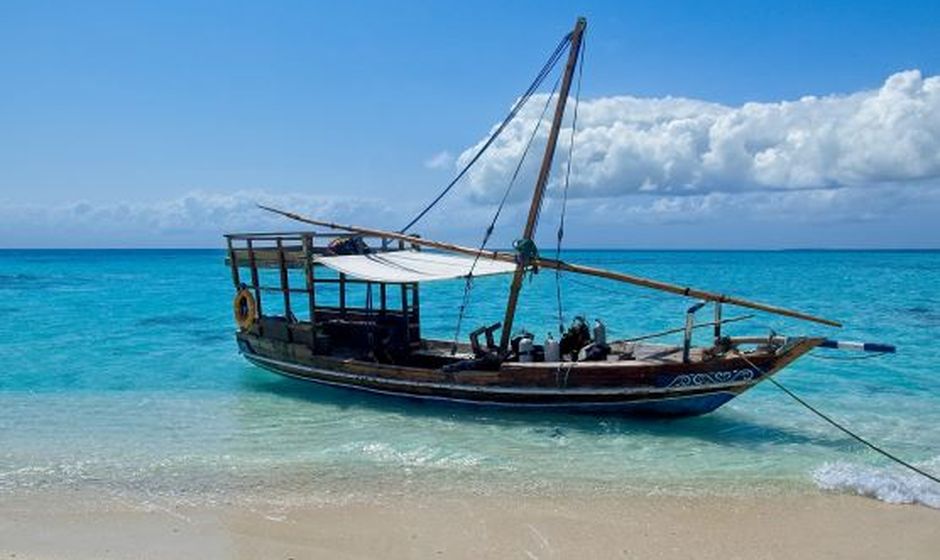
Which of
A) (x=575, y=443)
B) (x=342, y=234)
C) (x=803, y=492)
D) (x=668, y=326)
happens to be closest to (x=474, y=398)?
(x=575, y=443)

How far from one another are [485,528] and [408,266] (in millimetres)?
8172

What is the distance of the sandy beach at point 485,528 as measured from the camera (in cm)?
781

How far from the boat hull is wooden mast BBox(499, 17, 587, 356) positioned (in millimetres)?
1188

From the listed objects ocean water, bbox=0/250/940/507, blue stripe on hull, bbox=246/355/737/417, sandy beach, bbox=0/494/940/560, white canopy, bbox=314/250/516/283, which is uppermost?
white canopy, bbox=314/250/516/283

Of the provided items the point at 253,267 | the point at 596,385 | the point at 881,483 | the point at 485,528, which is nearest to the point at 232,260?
the point at 253,267

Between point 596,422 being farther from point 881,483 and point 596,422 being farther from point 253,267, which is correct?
point 253,267

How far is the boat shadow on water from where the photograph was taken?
41.0 ft

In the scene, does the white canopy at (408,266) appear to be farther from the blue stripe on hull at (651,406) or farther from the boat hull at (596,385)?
the blue stripe on hull at (651,406)

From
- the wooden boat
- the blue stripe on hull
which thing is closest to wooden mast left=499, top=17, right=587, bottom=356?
the wooden boat

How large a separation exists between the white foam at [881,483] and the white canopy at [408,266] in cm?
683

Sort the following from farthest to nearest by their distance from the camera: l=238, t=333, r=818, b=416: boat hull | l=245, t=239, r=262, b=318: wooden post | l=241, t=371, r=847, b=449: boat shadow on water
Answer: l=245, t=239, r=262, b=318: wooden post → l=238, t=333, r=818, b=416: boat hull → l=241, t=371, r=847, b=449: boat shadow on water

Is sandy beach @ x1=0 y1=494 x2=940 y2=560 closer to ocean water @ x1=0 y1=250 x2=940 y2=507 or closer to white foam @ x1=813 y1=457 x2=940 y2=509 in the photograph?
white foam @ x1=813 y1=457 x2=940 y2=509

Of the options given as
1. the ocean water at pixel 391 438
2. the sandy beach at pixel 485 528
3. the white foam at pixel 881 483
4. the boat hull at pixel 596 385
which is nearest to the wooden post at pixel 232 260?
the ocean water at pixel 391 438

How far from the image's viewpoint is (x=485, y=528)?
27.6ft
